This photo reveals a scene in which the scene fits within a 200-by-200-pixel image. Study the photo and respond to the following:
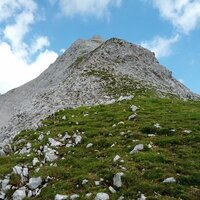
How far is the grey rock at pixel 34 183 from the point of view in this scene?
79.8ft

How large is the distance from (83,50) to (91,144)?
77.4m

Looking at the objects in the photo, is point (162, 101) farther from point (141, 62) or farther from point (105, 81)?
point (141, 62)

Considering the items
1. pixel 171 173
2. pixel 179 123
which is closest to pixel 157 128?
pixel 179 123

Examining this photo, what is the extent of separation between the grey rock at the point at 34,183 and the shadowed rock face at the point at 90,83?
79.7 feet

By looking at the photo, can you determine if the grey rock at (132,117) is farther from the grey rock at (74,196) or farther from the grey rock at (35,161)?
the grey rock at (74,196)

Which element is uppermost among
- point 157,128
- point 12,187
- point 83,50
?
point 83,50

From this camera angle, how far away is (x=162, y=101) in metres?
44.2

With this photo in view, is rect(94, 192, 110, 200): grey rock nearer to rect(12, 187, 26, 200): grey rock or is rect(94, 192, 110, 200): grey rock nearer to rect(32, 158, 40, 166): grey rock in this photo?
rect(12, 187, 26, 200): grey rock

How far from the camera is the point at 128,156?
84.2 feet

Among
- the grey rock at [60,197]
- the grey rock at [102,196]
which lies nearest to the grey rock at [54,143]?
the grey rock at [60,197]

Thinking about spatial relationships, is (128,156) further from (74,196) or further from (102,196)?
(74,196)

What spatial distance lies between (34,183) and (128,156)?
19.7ft

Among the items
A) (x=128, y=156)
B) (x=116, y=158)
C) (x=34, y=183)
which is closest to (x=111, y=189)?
(x=116, y=158)

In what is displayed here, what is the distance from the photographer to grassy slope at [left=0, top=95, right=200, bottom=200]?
866 inches
